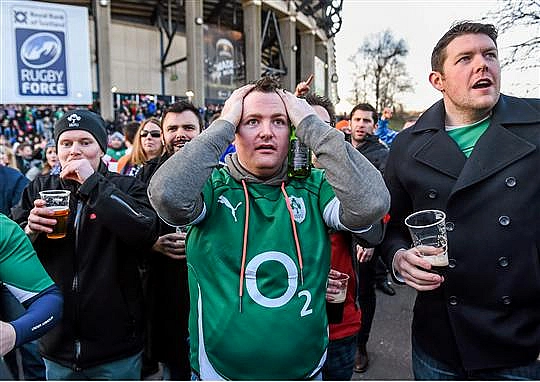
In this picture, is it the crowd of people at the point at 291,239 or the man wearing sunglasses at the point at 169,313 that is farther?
the man wearing sunglasses at the point at 169,313

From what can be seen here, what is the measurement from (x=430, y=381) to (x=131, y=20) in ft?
81.7

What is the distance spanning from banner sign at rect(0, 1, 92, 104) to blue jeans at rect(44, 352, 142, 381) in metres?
3.98

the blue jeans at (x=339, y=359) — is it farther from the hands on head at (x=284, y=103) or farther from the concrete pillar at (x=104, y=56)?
the concrete pillar at (x=104, y=56)

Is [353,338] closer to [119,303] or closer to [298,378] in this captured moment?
[298,378]

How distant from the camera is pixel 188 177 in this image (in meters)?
1.66

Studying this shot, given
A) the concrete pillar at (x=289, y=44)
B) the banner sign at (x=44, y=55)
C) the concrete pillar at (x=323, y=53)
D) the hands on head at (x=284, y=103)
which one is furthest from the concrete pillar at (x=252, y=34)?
the hands on head at (x=284, y=103)

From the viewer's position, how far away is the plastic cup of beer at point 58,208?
2.20 metres

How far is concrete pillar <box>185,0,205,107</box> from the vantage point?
66.7 ft

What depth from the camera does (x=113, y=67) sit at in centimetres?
2233

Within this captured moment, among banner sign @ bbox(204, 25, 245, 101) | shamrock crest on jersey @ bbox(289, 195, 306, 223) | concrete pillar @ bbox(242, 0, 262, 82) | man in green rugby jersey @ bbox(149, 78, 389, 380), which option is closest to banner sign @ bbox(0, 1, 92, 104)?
man in green rugby jersey @ bbox(149, 78, 389, 380)

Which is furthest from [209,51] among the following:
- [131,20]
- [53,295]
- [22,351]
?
[53,295]

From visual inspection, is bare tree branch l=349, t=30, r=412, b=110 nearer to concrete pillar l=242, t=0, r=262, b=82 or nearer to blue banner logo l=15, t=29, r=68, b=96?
concrete pillar l=242, t=0, r=262, b=82

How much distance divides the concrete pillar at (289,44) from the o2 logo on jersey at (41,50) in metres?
21.4

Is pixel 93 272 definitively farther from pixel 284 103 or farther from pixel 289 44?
pixel 289 44
